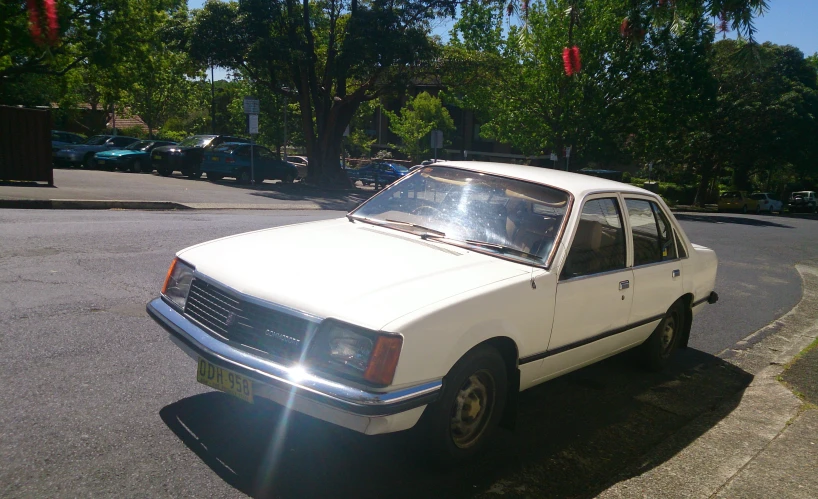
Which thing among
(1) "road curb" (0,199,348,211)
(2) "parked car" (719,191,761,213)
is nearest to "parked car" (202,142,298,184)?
(1) "road curb" (0,199,348,211)

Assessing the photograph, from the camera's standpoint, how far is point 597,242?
4562mm

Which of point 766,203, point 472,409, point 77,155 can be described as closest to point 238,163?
point 77,155

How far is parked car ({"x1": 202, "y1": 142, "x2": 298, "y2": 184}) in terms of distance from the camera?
2535 cm

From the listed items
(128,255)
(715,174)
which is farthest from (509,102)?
(128,255)

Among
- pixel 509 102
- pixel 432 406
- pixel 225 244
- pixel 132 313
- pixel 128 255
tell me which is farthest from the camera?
pixel 509 102

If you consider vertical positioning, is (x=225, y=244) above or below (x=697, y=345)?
above

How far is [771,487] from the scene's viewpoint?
3.72 m

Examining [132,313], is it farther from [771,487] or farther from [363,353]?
[771,487]

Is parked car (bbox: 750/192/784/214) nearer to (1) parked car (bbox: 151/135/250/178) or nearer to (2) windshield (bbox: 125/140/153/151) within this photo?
(1) parked car (bbox: 151/135/250/178)

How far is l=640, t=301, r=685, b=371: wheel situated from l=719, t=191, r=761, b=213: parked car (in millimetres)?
40469

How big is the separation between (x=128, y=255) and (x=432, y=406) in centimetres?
589

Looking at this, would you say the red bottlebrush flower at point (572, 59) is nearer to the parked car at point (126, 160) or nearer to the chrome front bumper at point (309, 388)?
the chrome front bumper at point (309, 388)

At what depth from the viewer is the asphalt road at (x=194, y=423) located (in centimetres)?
324

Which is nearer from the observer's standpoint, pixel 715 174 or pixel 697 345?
pixel 697 345
